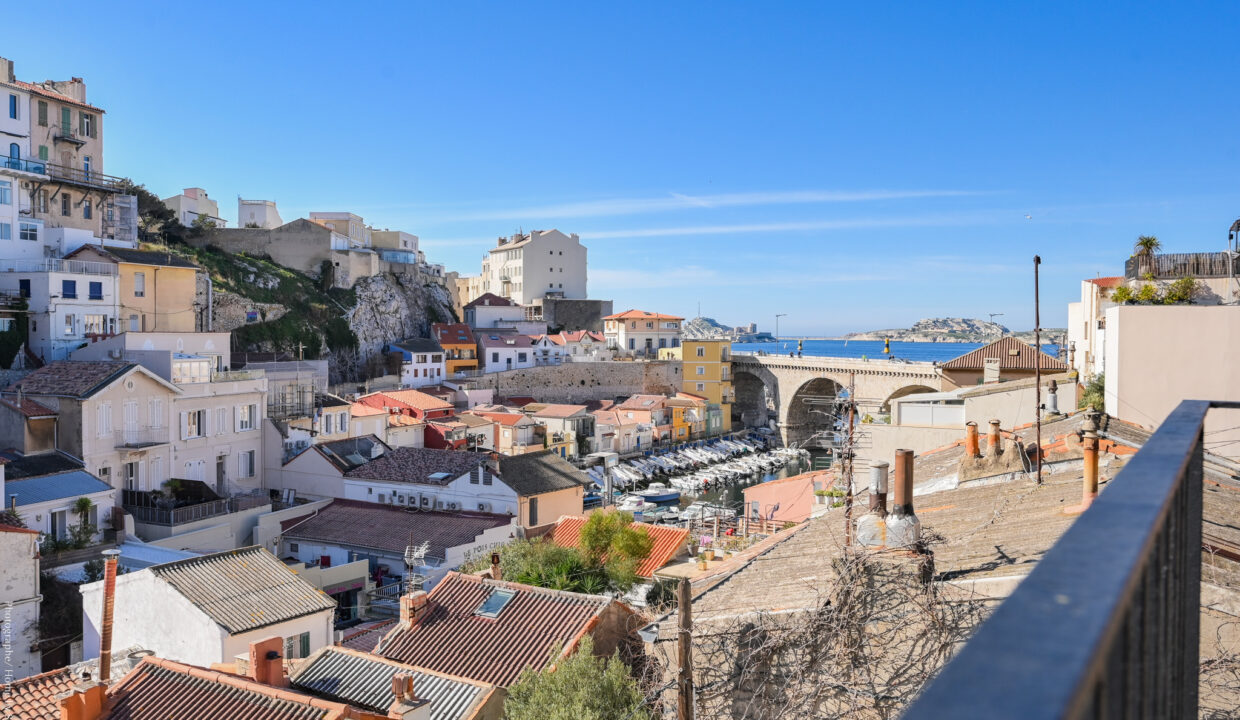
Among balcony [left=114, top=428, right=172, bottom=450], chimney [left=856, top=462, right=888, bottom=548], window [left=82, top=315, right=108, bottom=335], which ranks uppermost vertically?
window [left=82, top=315, right=108, bottom=335]

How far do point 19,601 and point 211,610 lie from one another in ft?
16.8

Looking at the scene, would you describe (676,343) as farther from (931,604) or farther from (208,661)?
(931,604)

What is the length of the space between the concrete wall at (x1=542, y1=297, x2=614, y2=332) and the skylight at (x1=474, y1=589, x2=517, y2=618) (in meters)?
65.8

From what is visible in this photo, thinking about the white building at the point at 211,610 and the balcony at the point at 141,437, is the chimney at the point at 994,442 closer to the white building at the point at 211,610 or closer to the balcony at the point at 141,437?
the white building at the point at 211,610

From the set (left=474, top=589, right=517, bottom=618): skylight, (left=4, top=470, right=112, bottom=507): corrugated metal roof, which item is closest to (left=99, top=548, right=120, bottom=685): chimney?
(left=474, top=589, right=517, bottom=618): skylight

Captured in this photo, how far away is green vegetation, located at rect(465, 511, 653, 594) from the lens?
17.5 m

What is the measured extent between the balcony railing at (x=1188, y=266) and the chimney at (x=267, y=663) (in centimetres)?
1873

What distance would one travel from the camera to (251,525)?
25594 millimetres

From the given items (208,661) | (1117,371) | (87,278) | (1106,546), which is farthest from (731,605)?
(87,278)

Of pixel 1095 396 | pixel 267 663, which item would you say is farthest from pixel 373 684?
pixel 1095 396

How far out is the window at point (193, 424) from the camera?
27.1 m

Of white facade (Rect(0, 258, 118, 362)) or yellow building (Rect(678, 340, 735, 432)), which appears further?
yellow building (Rect(678, 340, 735, 432))

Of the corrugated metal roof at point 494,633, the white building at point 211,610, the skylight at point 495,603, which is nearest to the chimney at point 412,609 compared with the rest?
the corrugated metal roof at point 494,633

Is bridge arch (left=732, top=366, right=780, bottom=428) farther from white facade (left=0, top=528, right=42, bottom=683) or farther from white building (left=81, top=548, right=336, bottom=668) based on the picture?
white facade (left=0, top=528, right=42, bottom=683)
